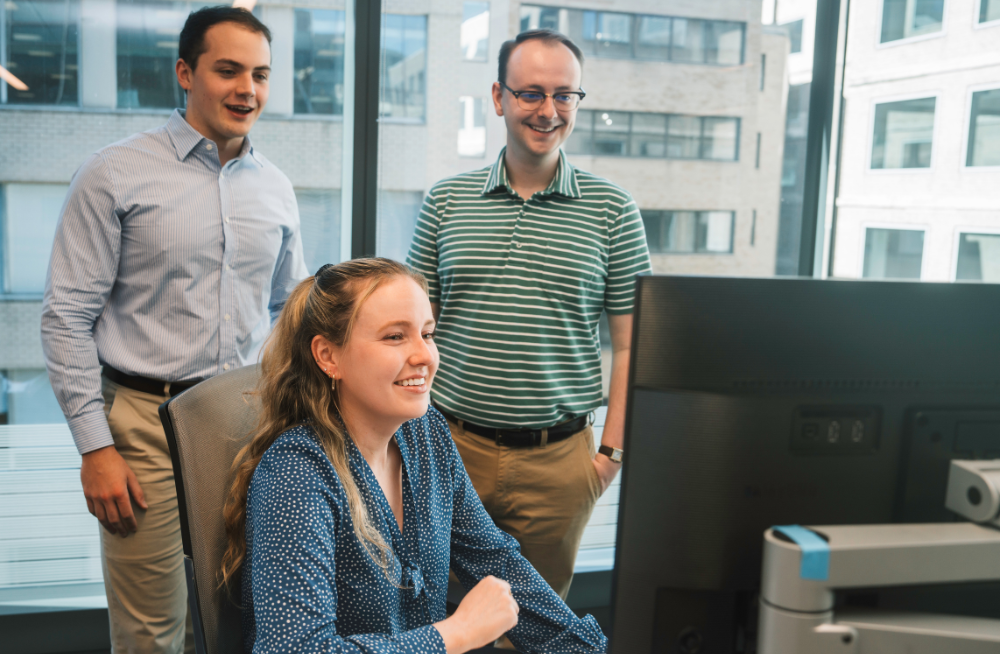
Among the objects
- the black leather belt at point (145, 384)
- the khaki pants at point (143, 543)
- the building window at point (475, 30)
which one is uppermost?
the building window at point (475, 30)

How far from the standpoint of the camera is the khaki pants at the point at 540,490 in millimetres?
1746

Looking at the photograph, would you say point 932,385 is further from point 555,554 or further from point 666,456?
point 555,554

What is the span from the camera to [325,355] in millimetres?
1250

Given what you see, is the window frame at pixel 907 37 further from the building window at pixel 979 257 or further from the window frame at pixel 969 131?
the building window at pixel 979 257

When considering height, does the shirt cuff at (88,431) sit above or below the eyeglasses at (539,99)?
below

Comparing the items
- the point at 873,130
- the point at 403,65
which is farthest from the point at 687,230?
the point at 403,65

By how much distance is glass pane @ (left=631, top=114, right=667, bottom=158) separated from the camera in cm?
258

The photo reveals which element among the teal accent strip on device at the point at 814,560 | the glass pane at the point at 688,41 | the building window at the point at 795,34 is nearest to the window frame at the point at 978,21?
the building window at the point at 795,34

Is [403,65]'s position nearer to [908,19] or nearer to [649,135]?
[649,135]

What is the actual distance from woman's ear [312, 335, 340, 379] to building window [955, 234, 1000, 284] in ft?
7.78

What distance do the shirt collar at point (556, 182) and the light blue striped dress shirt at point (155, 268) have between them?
522 mm

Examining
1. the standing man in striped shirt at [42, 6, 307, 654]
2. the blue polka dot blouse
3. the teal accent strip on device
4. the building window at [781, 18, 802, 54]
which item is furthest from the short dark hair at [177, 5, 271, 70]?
the building window at [781, 18, 802, 54]

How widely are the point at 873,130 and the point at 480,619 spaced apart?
7.83 ft

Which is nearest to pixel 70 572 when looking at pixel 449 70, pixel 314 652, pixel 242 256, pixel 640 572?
pixel 242 256
